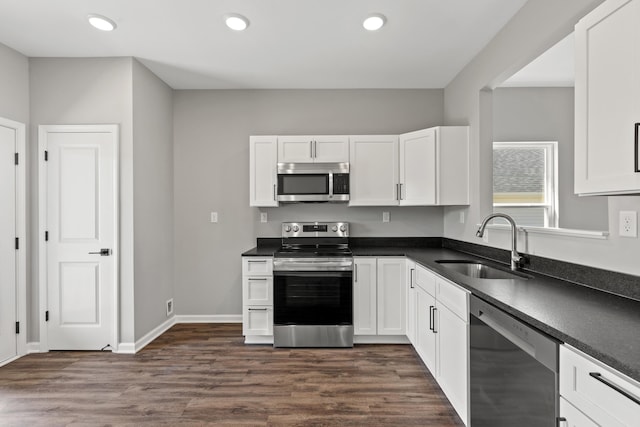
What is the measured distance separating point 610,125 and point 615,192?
24 centimetres

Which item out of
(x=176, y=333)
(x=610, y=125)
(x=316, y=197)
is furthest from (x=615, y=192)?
(x=176, y=333)

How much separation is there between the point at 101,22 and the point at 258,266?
2.31 metres

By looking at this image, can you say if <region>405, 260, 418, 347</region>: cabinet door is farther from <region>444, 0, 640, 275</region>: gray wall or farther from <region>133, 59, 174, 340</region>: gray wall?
<region>133, 59, 174, 340</region>: gray wall

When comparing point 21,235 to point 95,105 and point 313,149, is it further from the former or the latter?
point 313,149

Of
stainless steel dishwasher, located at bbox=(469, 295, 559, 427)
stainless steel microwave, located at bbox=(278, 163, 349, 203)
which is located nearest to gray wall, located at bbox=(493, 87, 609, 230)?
stainless steel microwave, located at bbox=(278, 163, 349, 203)

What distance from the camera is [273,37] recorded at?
283 centimetres

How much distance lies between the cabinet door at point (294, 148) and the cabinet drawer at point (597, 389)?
287 centimetres

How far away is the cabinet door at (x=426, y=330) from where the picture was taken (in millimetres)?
2531

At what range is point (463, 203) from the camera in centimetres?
327

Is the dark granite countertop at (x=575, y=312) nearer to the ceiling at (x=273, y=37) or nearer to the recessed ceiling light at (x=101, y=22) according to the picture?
the ceiling at (x=273, y=37)

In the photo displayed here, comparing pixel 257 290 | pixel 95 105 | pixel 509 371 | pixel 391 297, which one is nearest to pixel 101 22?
pixel 95 105

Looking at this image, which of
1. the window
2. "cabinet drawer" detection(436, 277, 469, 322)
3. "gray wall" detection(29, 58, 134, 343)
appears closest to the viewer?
"cabinet drawer" detection(436, 277, 469, 322)

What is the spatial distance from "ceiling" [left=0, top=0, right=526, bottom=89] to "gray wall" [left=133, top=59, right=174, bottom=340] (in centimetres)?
27

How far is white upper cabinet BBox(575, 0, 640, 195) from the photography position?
1.16 metres
